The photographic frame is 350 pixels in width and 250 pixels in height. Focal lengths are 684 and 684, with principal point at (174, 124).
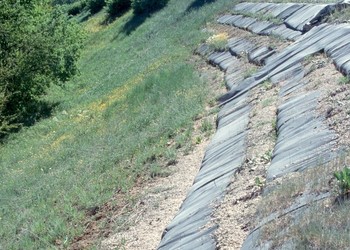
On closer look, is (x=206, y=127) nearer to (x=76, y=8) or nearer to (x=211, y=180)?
(x=211, y=180)

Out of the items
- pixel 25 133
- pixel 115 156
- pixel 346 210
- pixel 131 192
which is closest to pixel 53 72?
pixel 25 133

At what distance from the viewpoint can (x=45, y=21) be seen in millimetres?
26891

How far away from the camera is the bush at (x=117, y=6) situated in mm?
45906

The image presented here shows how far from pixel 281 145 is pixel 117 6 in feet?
131

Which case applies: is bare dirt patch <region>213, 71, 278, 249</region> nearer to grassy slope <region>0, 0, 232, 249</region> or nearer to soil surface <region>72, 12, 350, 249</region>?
soil surface <region>72, 12, 350, 249</region>

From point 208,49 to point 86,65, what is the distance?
Result: 1585cm

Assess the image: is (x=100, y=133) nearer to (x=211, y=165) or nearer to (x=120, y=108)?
(x=120, y=108)

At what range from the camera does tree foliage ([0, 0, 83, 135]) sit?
23828 millimetres

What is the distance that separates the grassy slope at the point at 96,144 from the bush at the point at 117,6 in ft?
63.1

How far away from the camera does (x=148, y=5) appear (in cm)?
3931

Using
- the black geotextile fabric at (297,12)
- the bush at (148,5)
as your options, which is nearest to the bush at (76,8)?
the bush at (148,5)

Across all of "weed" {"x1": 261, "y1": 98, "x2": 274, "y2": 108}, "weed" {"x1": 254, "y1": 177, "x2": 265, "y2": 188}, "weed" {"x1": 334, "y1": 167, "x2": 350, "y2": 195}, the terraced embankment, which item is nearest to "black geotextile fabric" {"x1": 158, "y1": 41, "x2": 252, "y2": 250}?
the terraced embankment

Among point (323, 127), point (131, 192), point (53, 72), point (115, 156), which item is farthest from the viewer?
point (53, 72)

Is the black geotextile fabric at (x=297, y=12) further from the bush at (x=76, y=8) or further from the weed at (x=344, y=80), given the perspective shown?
the bush at (x=76, y=8)
